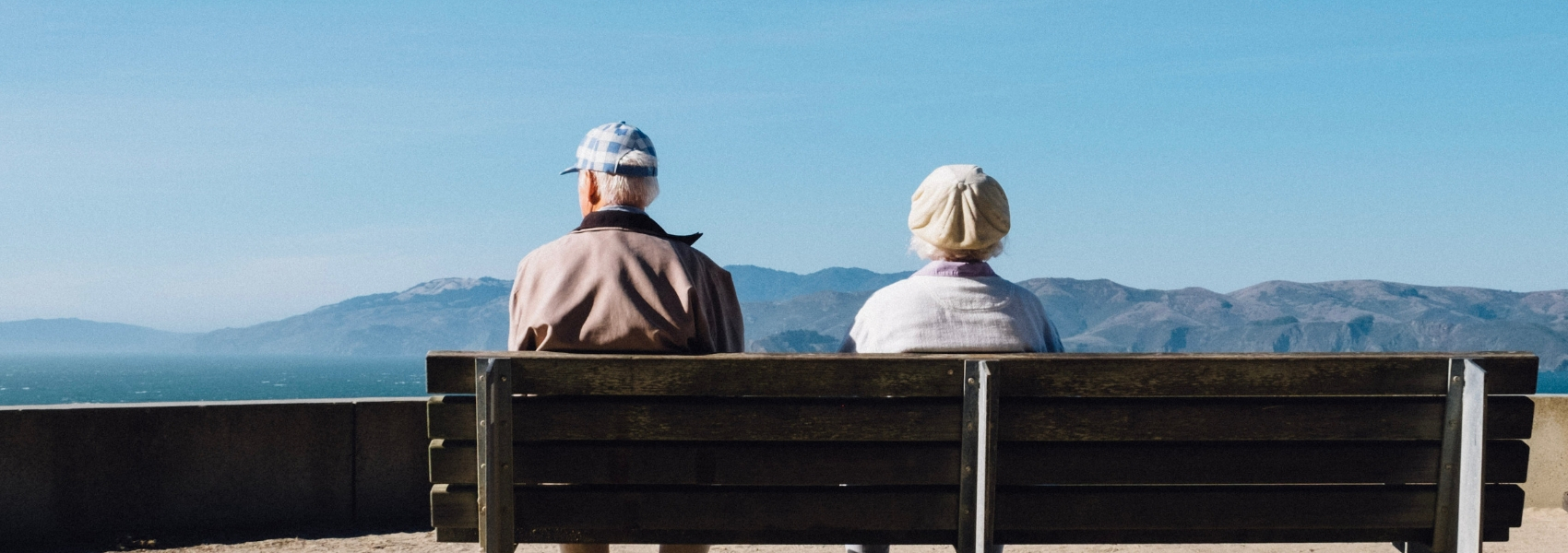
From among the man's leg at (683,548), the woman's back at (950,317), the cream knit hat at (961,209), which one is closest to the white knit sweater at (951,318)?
the woman's back at (950,317)

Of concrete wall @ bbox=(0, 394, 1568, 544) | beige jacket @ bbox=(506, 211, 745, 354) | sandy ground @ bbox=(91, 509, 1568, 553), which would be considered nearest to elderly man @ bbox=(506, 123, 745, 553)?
beige jacket @ bbox=(506, 211, 745, 354)

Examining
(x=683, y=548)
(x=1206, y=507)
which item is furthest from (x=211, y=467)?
(x=1206, y=507)

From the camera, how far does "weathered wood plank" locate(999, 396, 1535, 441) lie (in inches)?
127

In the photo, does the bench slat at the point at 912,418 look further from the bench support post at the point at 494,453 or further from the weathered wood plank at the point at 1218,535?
the weathered wood plank at the point at 1218,535

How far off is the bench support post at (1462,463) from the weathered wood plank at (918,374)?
0.29 feet

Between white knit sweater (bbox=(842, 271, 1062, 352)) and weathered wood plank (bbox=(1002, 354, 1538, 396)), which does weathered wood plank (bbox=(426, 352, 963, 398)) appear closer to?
weathered wood plank (bbox=(1002, 354, 1538, 396))

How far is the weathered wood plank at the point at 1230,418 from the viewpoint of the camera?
3219mm

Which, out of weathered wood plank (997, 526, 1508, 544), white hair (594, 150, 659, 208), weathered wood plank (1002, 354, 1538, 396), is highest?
white hair (594, 150, 659, 208)

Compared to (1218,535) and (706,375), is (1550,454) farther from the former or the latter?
(706,375)

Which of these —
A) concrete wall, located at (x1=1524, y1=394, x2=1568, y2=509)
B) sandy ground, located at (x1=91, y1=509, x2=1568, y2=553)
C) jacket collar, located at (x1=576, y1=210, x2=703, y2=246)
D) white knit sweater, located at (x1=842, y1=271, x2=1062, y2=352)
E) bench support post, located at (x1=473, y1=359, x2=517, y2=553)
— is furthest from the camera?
concrete wall, located at (x1=1524, y1=394, x2=1568, y2=509)

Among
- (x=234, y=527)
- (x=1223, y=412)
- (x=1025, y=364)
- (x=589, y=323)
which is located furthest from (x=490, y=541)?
(x=234, y=527)

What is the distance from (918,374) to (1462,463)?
4.86ft

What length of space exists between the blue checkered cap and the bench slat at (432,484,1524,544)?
1.06 metres

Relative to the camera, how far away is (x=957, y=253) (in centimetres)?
387
